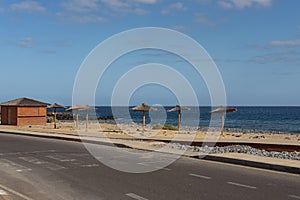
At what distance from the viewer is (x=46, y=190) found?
9.30 meters

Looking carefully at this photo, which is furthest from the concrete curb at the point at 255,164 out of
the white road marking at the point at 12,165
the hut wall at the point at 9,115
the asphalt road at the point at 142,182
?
the hut wall at the point at 9,115

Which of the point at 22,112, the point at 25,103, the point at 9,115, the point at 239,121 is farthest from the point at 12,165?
the point at 239,121

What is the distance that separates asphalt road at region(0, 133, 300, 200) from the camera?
875 cm

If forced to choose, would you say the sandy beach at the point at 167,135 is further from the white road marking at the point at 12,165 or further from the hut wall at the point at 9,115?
the white road marking at the point at 12,165

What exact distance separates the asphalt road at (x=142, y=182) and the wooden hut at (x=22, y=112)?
3116 centimetres

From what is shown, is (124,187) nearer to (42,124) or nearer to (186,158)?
(186,158)

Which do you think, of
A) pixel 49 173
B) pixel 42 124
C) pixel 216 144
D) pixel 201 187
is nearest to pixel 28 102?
pixel 42 124

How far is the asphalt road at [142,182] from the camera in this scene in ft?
28.7

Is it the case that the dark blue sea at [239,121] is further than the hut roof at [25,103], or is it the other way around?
the dark blue sea at [239,121]

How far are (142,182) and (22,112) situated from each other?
120 feet

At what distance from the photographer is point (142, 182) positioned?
10.2 metres

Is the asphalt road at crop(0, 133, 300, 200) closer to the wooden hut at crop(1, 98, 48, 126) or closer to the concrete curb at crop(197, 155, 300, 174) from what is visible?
the concrete curb at crop(197, 155, 300, 174)

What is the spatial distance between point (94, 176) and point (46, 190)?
6.56ft

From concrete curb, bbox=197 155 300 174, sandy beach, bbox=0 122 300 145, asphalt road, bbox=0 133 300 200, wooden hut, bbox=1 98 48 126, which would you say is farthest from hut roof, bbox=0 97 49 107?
concrete curb, bbox=197 155 300 174
